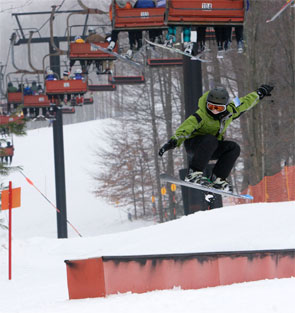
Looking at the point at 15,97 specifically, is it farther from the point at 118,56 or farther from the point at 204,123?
the point at 204,123

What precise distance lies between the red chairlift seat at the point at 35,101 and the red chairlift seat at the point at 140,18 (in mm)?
11540

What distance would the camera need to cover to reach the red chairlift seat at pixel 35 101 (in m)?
23.7

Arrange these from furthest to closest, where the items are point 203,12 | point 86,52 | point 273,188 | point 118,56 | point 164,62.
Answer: point 164,62, point 273,188, point 86,52, point 118,56, point 203,12

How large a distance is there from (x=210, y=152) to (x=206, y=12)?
4314 mm

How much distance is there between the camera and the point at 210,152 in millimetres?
8250

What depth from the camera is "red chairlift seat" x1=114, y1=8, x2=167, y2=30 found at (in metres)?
12.4

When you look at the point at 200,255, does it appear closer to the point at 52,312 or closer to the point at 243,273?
the point at 243,273

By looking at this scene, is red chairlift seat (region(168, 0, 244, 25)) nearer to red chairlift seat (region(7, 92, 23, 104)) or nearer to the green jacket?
the green jacket

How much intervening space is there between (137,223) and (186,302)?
37928 mm

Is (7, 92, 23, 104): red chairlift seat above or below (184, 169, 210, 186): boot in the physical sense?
above

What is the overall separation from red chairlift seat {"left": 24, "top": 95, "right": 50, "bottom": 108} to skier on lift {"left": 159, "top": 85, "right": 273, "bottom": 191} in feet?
51.1

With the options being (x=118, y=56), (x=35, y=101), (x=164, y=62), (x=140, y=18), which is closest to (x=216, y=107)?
(x=140, y=18)

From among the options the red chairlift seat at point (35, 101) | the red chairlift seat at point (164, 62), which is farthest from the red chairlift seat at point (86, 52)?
the red chairlift seat at point (35, 101)

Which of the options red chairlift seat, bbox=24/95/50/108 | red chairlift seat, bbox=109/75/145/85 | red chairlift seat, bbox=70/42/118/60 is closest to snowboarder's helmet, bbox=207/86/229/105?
red chairlift seat, bbox=70/42/118/60
